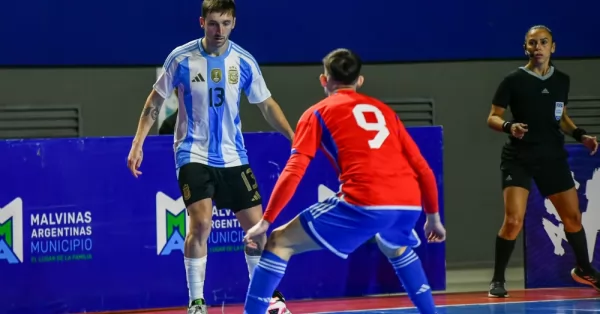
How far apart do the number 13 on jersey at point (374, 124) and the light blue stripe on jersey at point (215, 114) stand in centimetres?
173

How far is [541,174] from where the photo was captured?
9.22 m

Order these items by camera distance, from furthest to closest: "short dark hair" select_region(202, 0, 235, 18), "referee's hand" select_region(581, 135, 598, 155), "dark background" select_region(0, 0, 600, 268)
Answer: "dark background" select_region(0, 0, 600, 268) → "referee's hand" select_region(581, 135, 598, 155) → "short dark hair" select_region(202, 0, 235, 18)

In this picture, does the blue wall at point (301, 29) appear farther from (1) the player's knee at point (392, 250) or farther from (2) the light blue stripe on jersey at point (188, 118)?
(1) the player's knee at point (392, 250)

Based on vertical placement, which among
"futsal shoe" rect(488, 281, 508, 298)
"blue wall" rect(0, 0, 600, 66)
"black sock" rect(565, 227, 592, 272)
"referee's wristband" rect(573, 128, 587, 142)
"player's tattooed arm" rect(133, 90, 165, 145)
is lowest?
"futsal shoe" rect(488, 281, 508, 298)

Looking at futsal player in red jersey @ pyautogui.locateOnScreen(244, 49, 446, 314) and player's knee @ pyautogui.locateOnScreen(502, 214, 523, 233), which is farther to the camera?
player's knee @ pyautogui.locateOnScreen(502, 214, 523, 233)

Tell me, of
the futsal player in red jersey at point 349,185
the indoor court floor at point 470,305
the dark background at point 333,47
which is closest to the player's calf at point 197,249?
the indoor court floor at point 470,305

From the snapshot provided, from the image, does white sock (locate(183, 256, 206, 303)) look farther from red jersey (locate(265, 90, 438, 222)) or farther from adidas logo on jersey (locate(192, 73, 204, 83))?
red jersey (locate(265, 90, 438, 222))

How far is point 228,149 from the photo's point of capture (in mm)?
7555

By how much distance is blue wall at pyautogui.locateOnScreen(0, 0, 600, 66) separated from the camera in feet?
37.4

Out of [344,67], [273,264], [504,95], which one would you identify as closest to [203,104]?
[344,67]

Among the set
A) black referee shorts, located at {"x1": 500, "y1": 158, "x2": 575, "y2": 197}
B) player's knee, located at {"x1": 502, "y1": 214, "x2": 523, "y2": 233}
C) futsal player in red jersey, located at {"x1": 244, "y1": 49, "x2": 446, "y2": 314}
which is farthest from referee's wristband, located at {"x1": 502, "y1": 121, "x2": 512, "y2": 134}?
futsal player in red jersey, located at {"x1": 244, "y1": 49, "x2": 446, "y2": 314}

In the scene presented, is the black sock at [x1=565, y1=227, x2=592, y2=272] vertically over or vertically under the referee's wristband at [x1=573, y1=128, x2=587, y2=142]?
under

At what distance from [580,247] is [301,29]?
13.5 ft

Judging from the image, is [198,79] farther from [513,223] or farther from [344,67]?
[513,223]
